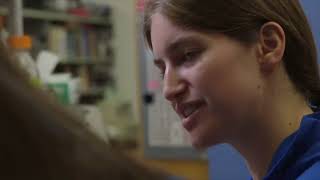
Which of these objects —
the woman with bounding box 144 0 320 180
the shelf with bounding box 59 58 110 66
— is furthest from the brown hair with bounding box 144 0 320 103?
the shelf with bounding box 59 58 110 66

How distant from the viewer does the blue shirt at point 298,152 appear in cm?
68

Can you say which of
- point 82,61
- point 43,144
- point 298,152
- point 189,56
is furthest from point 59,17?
point 43,144

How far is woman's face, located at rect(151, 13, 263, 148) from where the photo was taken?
74cm

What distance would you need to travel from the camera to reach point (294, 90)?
2.58 ft

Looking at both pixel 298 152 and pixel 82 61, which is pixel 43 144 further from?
pixel 82 61

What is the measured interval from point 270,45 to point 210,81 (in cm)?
10

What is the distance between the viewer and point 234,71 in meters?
0.74

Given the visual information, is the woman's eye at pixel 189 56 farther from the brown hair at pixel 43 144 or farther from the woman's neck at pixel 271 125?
the brown hair at pixel 43 144

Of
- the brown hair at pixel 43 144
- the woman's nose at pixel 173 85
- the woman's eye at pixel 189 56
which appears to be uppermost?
the brown hair at pixel 43 144

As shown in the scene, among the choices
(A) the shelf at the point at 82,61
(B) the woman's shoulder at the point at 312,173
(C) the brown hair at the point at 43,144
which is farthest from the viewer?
(A) the shelf at the point at 82,61

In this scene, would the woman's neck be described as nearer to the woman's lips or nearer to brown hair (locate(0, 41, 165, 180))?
the woman's lips

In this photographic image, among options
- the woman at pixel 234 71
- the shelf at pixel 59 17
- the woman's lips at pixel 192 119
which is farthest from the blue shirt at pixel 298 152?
the shelf at pixel 59 17

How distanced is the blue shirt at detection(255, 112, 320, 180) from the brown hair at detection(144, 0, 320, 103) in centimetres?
10

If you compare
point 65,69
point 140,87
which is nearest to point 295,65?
point 140,87
